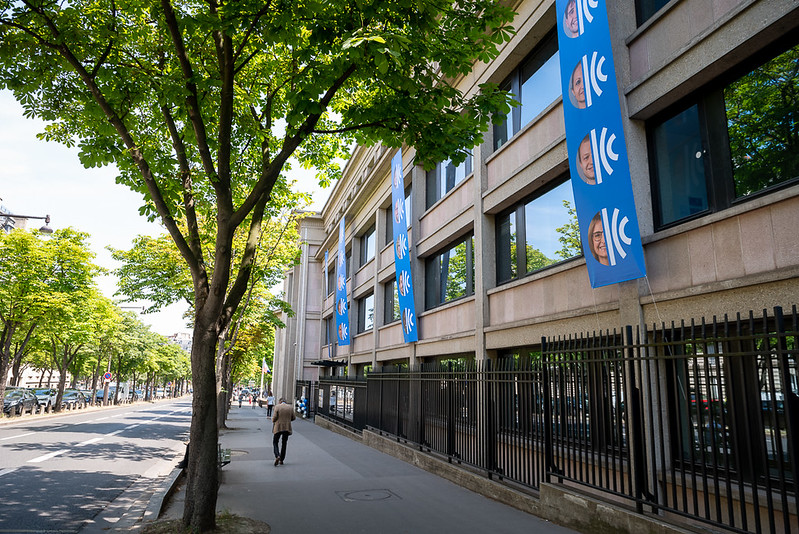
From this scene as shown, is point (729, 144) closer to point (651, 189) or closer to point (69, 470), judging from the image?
point (651, 189)

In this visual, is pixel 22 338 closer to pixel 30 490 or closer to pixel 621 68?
pixel 30 490

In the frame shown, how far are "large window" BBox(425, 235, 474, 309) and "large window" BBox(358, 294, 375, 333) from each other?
8.32 m

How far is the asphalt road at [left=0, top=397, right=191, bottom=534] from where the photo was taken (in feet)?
26.9

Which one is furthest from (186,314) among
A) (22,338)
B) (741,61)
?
(741,61)

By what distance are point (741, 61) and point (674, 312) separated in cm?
359

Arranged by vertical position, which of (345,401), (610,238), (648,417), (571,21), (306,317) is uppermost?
(571,21)

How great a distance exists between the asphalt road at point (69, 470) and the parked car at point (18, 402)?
11.1m

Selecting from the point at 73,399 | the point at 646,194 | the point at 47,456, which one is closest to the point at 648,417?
the point at 646,194

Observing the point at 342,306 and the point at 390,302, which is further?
the point at 342,306

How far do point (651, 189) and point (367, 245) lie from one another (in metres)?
22.0

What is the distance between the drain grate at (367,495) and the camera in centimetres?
895

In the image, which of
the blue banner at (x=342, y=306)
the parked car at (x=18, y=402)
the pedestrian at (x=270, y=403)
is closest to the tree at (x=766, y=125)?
the blue banner at (x=342, y=306)

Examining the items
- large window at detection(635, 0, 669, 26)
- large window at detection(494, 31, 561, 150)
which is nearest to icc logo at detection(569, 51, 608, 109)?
large window at detection(635, 0, 669, 26)

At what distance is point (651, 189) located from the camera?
8.78m
